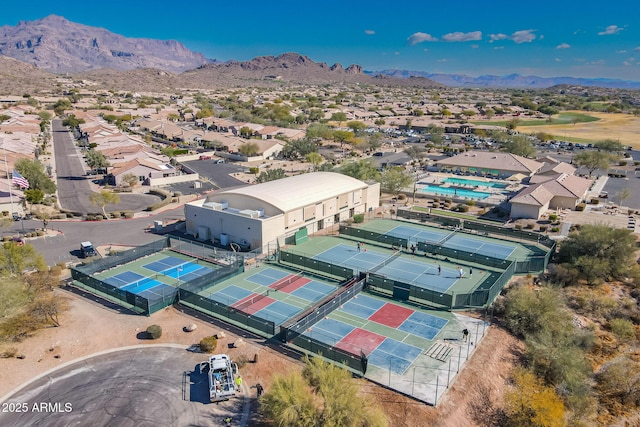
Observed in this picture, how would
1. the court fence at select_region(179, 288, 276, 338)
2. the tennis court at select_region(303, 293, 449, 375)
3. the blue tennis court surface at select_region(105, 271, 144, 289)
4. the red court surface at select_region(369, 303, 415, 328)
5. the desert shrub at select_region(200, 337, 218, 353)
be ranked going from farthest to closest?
the blue tennis court surface at select_region(105, 271, 144, 289), the red court surface at select_region(369, 303, 415, 328), the court fence at select_region(179, 288, 276, 338), the tennis court at select_region(303, 293, 449, 375), the desert shrub at select_region(200, 337, 218, 353)

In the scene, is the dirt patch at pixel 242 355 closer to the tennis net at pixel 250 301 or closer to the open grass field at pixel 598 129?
the tennis net at pixel 250 301

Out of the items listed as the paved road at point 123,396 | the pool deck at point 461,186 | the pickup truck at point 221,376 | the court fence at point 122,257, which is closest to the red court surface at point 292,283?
the paved road at point 123,396

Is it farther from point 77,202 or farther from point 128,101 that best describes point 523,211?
point 128,101

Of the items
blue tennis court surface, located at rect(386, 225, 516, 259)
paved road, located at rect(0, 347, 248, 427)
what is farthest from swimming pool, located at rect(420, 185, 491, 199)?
paved road, located at rect(0, 347, 248, 427)

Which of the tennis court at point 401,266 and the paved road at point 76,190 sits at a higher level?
the paved road at point 76,190

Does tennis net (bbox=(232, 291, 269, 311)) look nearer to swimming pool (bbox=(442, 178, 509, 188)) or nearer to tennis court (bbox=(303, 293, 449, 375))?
tennis court (bbox=(303, 293, 449, 375))

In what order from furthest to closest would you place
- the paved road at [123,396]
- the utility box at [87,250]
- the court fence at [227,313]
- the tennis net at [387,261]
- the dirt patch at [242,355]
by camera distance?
the utility box at [87,250], the tennis net at [387,261], the court fence at [227,313], the dirt patch at [242,355], the paved road at [123,396]

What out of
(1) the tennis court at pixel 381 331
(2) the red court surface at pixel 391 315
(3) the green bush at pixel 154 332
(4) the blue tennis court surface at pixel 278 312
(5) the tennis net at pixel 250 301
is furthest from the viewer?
(5) the tennis net at pixel 250 301
